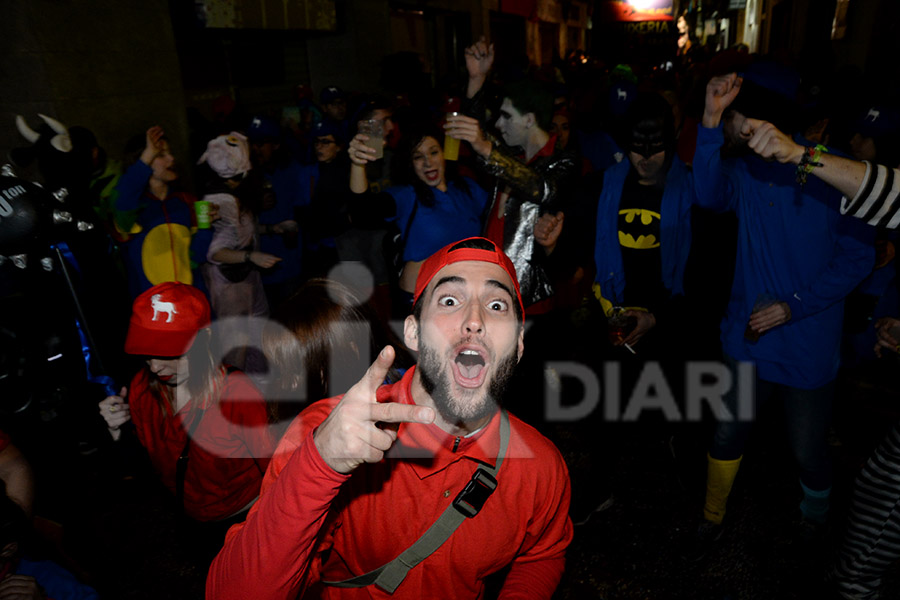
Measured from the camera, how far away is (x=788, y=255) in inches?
111

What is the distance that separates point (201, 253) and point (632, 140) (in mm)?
3453

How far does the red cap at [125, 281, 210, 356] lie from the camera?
8.07 ft

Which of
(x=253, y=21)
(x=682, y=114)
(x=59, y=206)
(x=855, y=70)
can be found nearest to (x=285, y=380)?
(x=59, y=206)

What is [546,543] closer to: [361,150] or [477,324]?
[477,324]

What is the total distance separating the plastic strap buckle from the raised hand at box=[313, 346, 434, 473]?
584 mm

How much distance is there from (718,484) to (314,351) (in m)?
2.51

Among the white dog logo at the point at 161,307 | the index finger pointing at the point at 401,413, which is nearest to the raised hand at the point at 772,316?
the index finger pointing at the point at 401,413

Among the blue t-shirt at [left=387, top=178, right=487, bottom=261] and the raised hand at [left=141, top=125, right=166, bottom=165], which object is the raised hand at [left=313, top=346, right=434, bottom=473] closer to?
the blue t-shirt at [left=387, top=178, right=487, bottom=261]

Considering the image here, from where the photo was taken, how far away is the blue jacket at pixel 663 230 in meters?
3.22

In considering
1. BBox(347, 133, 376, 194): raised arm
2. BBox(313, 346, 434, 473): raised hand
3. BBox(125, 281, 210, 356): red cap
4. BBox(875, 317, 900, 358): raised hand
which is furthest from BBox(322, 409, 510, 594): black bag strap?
BBox(875, 317, 900, 358): raised hand

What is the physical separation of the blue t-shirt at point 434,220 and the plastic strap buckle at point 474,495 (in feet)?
7.62

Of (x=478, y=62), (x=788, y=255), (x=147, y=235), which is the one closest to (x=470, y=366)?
(x=788, y=255)

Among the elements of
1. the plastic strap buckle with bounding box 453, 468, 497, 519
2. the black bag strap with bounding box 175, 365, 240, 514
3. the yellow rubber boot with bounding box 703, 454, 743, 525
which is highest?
the plastic strap buckle with bounding box 453, 468, 497, 519

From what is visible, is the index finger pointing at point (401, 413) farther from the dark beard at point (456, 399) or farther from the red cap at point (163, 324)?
the red cap at point (163, 324)
